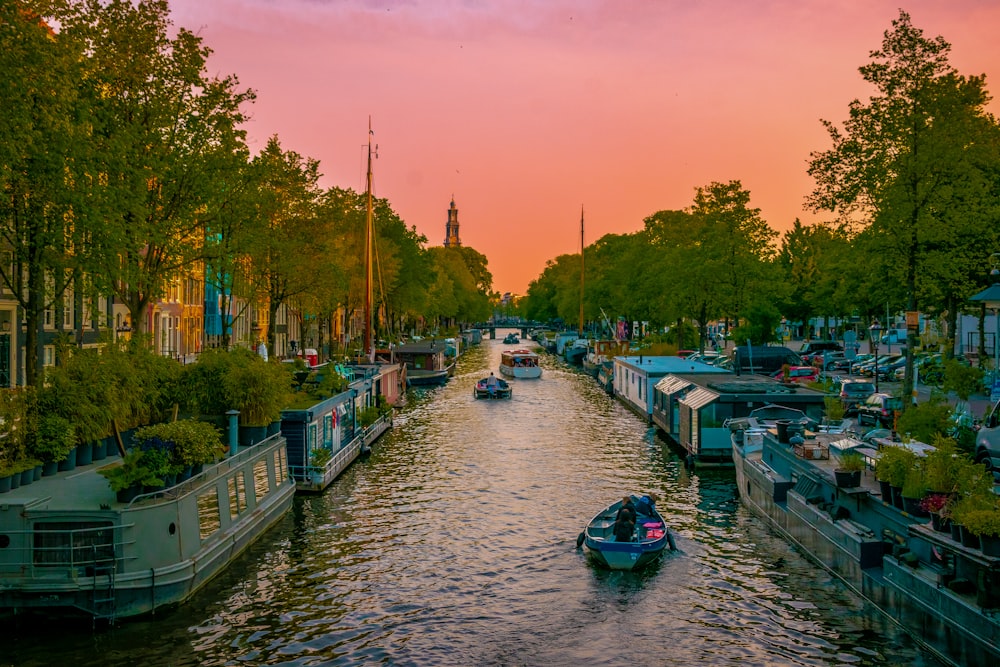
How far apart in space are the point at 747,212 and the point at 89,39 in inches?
2447

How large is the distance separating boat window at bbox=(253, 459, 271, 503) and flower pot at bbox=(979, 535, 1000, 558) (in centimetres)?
2283

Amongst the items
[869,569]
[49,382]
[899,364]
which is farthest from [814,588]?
[899,364]

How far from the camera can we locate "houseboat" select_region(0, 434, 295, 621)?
21.2 meters

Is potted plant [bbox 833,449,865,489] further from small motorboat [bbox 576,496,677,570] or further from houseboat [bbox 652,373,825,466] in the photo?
houseboat [bbox 652,373,825,466]

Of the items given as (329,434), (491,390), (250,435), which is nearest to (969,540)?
(250,435)

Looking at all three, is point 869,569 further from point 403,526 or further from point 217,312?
point 217,312

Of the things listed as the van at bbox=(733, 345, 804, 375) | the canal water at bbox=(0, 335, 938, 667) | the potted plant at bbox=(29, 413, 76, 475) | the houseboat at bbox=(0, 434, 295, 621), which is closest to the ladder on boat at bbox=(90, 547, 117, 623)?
the houseboat at bbox=(0, 434, 295, 621)

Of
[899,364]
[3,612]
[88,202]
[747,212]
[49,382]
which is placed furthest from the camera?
[747,212]

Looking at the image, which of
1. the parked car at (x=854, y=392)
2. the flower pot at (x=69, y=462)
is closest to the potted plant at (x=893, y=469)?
the flower pot at (x=69, y=462)

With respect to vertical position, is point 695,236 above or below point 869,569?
above

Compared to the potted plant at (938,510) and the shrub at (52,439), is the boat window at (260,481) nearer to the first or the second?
the shrub at (52,439)

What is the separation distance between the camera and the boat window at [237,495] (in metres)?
28.3

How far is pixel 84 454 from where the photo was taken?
93.2 ft

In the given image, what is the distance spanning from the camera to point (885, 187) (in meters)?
41.6
